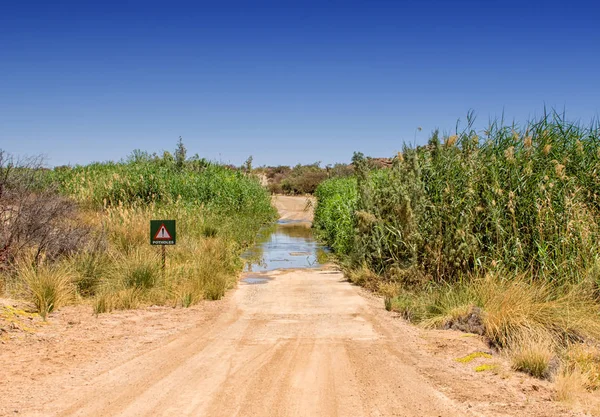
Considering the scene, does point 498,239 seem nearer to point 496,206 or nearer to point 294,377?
point 496,206

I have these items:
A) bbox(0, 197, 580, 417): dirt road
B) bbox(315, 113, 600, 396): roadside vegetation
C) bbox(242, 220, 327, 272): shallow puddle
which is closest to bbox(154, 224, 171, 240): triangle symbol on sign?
bbox(0, 197, 580, 417): dirt road

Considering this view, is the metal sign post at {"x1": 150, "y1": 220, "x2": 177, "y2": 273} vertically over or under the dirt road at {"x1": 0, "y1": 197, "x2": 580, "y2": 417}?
over

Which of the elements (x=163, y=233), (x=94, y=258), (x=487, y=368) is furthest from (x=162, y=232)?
(x=487, y=368)

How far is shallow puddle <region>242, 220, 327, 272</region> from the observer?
57.1ft

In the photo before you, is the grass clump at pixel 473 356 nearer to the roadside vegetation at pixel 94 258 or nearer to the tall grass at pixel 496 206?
the tall grass at pixel 496 206

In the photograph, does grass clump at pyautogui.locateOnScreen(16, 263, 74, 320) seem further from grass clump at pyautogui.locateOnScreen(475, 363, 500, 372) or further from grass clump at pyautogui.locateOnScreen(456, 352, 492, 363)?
grass clump at pyautogui.locateOnScreen(475, 363, 500, 372)

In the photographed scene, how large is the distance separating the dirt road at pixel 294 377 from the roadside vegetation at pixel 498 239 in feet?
2.54

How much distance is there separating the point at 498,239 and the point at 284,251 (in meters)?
11.4

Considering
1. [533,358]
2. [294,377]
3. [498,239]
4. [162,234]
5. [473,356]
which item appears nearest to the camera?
[294,377]

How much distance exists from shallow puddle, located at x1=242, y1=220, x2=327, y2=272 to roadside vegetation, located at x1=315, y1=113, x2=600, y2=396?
427 centimetres

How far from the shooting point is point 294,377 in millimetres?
6320

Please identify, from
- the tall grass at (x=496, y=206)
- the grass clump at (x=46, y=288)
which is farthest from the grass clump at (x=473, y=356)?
the grass clump at (x=46, y=288)

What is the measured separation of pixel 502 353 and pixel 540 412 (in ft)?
6.58

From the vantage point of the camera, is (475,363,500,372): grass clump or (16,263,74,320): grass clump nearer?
(475,363,500,372): grass clump
